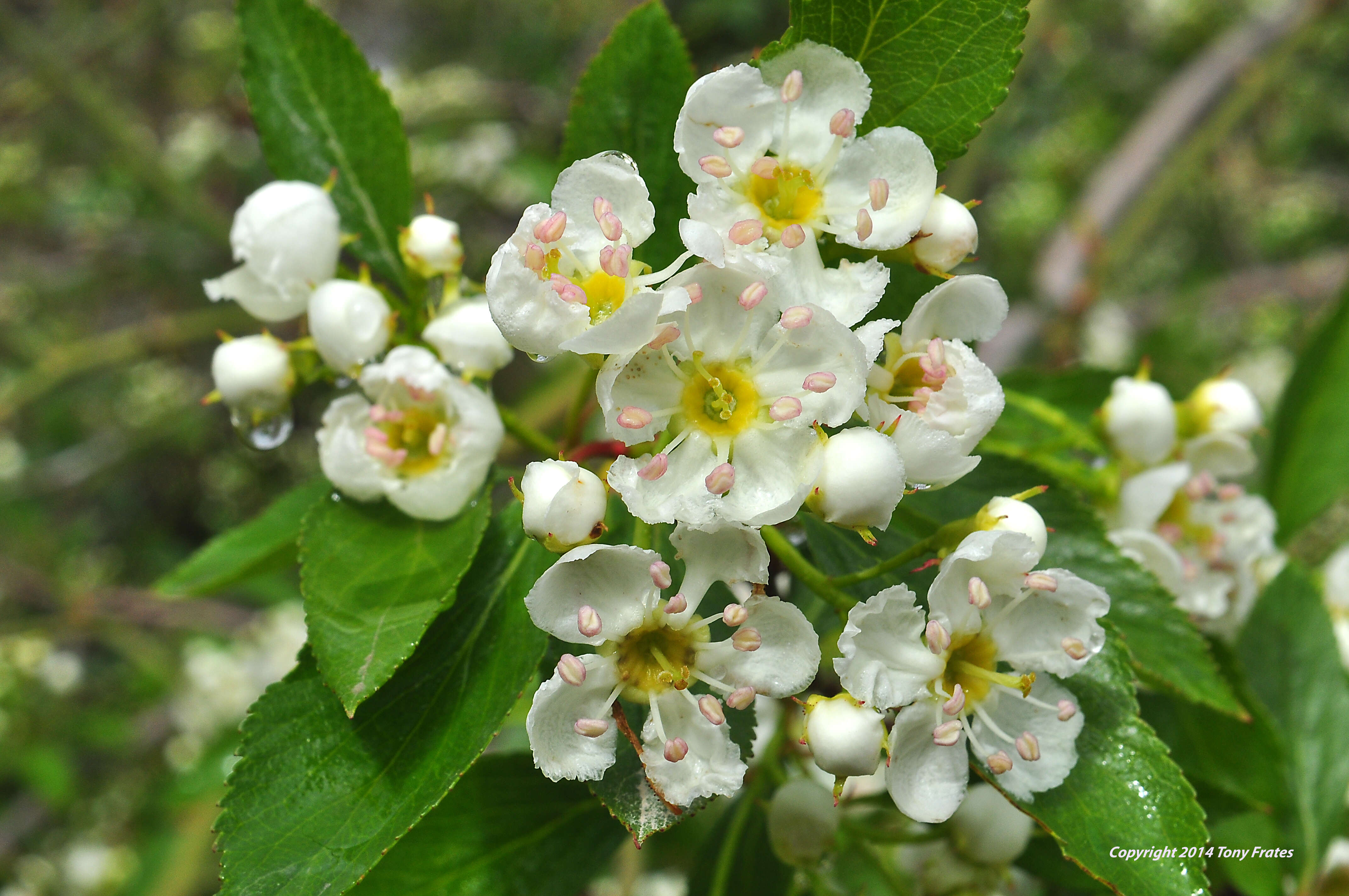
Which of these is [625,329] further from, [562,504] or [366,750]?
[366,750]

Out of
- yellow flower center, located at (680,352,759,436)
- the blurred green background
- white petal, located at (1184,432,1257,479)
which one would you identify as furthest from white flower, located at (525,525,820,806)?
the blurred green background

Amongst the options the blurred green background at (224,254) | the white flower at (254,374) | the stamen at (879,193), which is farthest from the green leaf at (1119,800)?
the blurred green background at (224,254)

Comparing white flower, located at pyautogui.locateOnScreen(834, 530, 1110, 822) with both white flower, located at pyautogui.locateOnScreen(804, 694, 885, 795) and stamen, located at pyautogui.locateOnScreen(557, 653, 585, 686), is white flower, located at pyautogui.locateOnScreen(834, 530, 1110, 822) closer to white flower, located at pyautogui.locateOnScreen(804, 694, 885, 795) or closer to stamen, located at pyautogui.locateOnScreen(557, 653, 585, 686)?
white flower, located at pyautogui.locateOnScreen(804, 694, 885, 795)

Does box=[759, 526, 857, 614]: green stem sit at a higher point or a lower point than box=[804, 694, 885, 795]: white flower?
higher

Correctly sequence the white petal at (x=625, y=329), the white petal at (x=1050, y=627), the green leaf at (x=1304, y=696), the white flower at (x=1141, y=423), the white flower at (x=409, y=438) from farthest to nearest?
the green leaf at (x=1304, y=696), the white flower at (x=1141, y=423), the white flower at (x=409, y=438), the white petal at (x=1050, y=627), the white petal at (x=625, y=329)

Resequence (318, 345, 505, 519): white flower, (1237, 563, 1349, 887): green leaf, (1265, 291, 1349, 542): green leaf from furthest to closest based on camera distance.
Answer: (1265, 291, 1349, 542): green leaf < (1237, 563, 1349, 887): green leaf < (318, 345, 505, 519): white flower

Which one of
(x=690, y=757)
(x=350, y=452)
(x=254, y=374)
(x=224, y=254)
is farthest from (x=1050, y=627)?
(x=224, y=254)

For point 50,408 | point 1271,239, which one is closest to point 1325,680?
point 1271,239

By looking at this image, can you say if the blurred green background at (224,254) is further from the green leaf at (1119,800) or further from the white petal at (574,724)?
the white petal at (574,724)
